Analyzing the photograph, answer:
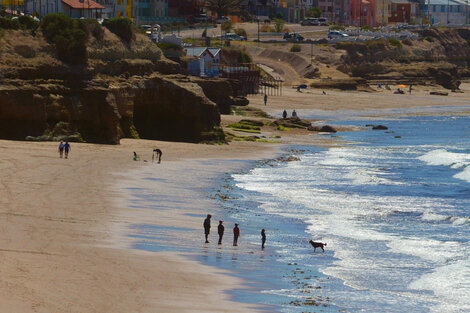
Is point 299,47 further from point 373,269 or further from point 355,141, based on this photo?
point 373,269

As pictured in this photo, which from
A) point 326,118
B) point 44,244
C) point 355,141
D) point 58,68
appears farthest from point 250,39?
point 44,244

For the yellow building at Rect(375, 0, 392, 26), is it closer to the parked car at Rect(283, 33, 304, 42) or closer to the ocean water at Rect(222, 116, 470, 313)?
the parked car at Rect(283, 33, 304, 42)

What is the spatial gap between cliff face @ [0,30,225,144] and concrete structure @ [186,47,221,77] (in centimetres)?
3145

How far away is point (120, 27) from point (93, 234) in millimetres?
30554

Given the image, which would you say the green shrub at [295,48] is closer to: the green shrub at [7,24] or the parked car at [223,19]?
the parked car at [223,19]

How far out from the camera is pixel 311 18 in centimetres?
17812

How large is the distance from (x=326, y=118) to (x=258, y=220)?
52860 millimetres

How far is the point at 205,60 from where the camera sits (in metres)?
99.6

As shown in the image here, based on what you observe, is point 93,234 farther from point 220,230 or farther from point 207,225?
point 220,230

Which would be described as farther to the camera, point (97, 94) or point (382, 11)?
point (382, 11)

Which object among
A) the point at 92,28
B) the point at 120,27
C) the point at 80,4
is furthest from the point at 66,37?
the point at 80,4

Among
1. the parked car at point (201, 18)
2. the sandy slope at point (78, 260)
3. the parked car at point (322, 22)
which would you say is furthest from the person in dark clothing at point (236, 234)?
the parked car at point (322, 22)

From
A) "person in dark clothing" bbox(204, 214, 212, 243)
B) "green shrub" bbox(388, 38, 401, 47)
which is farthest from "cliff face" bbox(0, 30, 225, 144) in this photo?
"green shrub" bbox(388, 38, 401, 47)

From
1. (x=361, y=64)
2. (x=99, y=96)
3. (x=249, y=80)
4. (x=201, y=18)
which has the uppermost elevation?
(x=201, y=18)
